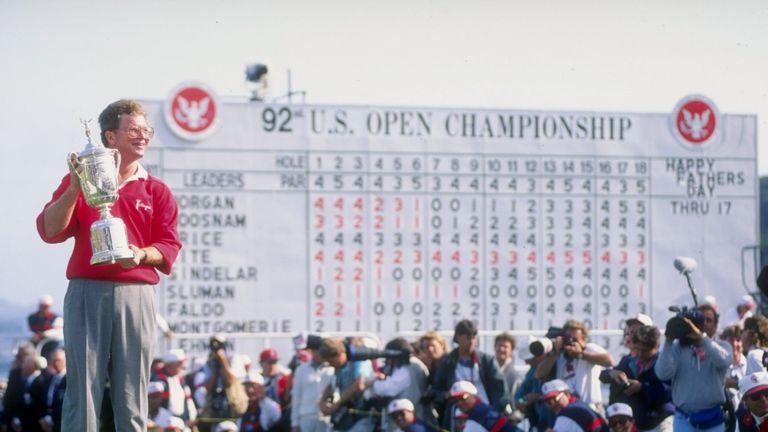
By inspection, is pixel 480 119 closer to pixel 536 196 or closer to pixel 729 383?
pixel 536 196

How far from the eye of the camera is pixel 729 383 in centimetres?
1179

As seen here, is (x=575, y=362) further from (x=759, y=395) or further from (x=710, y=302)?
(x=759, y=395)

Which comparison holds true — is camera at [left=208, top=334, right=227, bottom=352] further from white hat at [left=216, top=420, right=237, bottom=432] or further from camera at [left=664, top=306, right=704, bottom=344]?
camera at [left=664, top=306, right=704, bottom=344]

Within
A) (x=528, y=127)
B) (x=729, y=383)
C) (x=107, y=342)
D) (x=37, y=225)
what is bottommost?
(x=729, y=383)

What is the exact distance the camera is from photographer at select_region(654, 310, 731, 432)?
35.2ft

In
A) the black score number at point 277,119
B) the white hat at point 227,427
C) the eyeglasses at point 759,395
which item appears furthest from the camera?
the black score number at point 277,119

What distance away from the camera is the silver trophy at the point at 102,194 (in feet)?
19.6

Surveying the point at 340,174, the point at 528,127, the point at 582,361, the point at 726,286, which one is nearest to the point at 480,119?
the point at 528,127

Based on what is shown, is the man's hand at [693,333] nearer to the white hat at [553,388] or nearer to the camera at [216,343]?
the white hat at [553,388]

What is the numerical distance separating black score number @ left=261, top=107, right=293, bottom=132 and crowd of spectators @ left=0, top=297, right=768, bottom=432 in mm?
3023

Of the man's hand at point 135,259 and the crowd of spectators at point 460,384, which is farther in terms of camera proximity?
the crowd of spectators at point 460,384

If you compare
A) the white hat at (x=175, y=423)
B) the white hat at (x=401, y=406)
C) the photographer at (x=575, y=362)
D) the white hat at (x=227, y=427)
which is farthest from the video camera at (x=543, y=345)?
the white hat at (x=227, y=427)

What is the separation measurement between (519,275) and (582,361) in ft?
22.9

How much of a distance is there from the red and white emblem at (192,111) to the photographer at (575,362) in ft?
23.9
